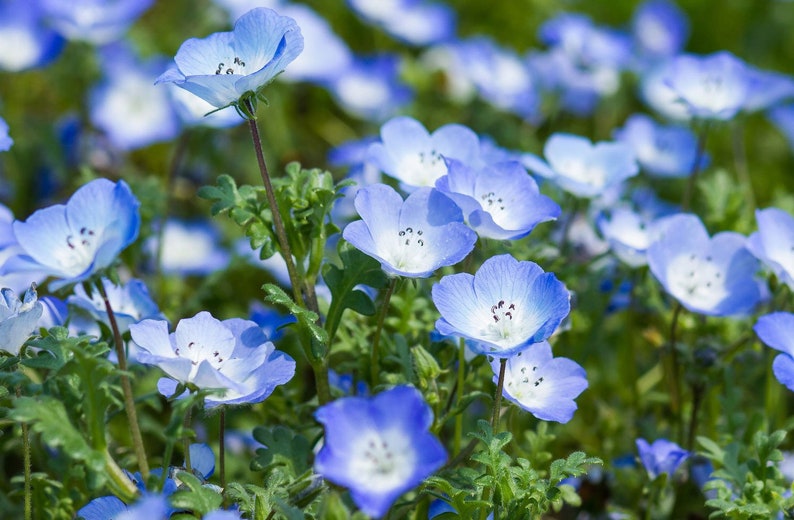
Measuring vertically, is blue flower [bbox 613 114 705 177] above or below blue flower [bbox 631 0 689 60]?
above

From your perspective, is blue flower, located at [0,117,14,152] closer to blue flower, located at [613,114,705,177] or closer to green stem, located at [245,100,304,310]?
green stem, located at [245,100,304,310]

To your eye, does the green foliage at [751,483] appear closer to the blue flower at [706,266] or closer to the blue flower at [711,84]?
the blue flower at [706,266]

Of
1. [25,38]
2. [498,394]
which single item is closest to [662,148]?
[498,394]

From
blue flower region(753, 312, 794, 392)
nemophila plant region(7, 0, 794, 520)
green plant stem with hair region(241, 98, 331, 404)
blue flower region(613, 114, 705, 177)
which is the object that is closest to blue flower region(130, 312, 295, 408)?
nemophila plant region(7, 0, 794, 520)

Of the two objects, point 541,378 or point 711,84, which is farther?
point 711,84

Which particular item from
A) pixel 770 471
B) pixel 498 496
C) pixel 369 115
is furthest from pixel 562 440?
pixel 369 115

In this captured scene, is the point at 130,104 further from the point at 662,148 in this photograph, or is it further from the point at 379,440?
the point at 379,440
